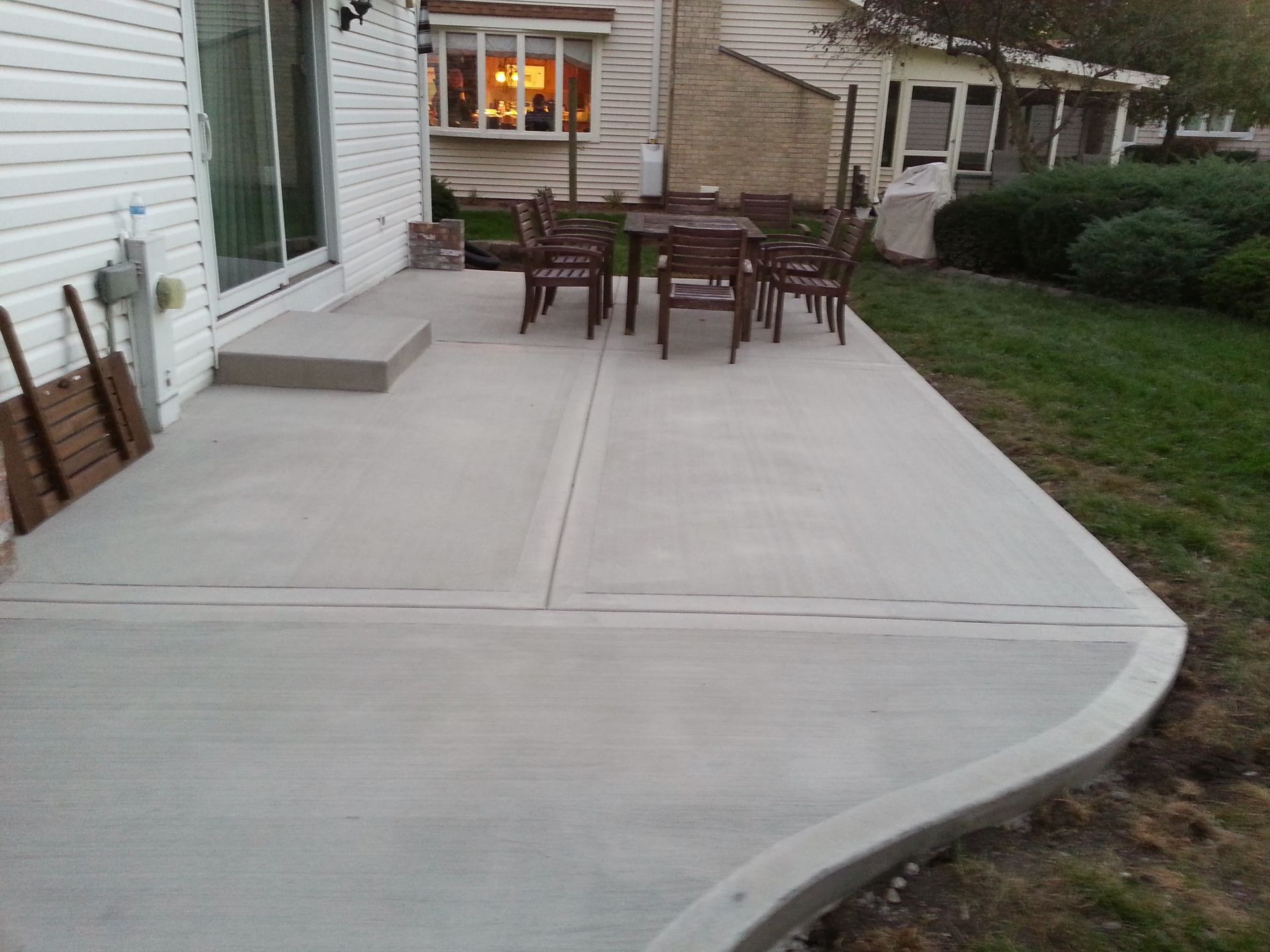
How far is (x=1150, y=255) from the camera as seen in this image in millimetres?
9211

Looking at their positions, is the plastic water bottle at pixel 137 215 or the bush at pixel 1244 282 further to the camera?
the bush at pixel 1244 282

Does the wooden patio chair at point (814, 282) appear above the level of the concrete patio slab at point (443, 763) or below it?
above

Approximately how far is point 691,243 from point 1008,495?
3145 mm

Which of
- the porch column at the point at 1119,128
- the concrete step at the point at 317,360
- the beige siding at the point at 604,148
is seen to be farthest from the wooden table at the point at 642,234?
the porch column at the point at 1119,128

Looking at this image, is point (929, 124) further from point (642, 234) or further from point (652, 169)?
point (642, 234)

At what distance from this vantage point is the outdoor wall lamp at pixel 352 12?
26.1 ft

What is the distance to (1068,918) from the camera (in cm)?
223

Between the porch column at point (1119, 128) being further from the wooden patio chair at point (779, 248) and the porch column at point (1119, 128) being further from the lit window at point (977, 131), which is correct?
the wooden patio chair at point (779, 248)

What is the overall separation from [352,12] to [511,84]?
9512 mm

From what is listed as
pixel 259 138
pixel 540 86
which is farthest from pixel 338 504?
pixel 540 86

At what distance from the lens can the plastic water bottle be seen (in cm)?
481

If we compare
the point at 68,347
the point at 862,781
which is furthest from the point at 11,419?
the point at 862,781

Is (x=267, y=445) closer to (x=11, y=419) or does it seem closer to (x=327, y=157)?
(x=11, y=419)

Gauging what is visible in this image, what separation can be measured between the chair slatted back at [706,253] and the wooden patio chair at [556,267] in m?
0.73
